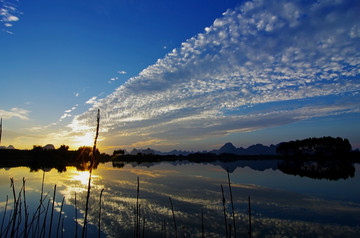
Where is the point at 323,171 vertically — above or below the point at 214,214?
below

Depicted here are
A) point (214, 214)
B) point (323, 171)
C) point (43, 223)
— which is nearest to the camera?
point (43, 223)

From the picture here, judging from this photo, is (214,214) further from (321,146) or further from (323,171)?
(321,146)

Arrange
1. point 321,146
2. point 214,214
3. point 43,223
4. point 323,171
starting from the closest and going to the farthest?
point 43,223
point 214,214
point 323,171
point 321,146

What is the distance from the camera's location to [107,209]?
15.9 m

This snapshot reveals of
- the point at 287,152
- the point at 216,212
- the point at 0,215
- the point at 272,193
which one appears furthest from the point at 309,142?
the point at 0,215

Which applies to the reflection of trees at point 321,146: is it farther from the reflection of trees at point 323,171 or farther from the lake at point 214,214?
the lake at point 214,214

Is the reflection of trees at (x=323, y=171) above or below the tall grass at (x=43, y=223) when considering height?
below

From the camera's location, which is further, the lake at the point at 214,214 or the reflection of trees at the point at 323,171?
the reflection of trees at the point at 323,171

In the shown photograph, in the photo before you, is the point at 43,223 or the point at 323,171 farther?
the point at 323,171

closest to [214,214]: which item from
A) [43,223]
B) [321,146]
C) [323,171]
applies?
[43,223]

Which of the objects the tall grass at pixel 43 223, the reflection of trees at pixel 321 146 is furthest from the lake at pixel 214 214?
the reflection of trees at pixel 321 146

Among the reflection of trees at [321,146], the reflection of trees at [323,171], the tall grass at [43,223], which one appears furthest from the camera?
the reflection of trees at [321,146]

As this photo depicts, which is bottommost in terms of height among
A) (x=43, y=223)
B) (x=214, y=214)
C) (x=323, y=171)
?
(x=323, y=171)

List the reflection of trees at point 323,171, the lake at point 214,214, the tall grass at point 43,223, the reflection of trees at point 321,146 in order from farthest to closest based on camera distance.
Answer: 1. the reflection of trees at point 321,146
2. the reflection of trees at point 323,171
3. the lake at point 214,214
4. the tall grass at point 43,223
